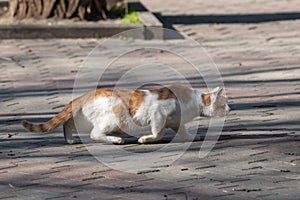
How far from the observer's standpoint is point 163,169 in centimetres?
576

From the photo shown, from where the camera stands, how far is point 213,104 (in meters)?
6.34

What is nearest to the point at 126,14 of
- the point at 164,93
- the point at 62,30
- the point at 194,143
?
the point at 62,30

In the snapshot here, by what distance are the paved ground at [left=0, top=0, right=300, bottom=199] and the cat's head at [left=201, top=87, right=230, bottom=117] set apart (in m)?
0.24

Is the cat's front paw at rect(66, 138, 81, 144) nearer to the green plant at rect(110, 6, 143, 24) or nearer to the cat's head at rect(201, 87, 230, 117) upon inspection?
the cat's head at rect(201, 87, 230, 117)

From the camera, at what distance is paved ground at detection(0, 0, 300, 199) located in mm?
5289

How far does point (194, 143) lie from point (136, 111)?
21.4 inches

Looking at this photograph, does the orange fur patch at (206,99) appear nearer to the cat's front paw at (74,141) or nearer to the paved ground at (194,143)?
the paved ground at (194,143)

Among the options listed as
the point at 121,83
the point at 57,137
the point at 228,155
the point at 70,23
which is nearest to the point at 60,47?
the point at 70,23

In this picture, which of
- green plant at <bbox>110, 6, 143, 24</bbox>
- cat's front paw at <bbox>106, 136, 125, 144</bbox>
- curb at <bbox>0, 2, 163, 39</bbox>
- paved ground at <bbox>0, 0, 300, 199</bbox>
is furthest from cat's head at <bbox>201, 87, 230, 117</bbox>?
green plant at <bbox>110, 6, 143, 24</bbox>

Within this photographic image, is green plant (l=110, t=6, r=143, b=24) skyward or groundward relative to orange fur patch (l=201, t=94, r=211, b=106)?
groundward

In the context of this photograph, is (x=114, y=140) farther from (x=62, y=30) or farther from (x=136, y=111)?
(x=62, y=30)

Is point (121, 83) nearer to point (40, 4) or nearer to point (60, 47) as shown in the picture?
point (60, 47)

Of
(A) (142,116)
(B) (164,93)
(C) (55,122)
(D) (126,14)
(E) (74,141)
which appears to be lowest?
(D) (126,14)

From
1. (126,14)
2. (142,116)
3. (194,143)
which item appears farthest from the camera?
(126,14)
